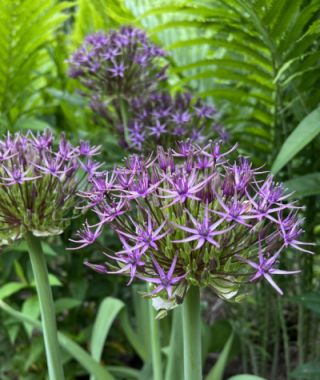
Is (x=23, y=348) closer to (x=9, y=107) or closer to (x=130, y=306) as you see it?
(x=130, y=306)

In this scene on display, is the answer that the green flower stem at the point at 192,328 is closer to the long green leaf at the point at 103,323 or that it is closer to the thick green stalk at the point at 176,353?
the thick green stalk at the point at 176,353

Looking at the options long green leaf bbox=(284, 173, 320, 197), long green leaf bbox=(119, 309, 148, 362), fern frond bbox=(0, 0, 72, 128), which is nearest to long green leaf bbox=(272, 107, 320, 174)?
long green leaf bbox=(284, 173, 320, 197)

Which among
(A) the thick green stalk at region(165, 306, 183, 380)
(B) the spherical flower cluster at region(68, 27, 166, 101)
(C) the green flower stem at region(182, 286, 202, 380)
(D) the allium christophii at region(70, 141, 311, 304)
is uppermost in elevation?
(B) the spherical flower cluster at region(68, 27, 166, 101)

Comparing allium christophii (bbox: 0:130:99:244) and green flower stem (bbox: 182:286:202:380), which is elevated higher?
allium christophii (bbox: 0:130:99:244)

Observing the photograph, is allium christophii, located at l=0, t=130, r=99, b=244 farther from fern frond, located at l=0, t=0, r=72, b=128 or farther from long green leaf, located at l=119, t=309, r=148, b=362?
fern frond, located at l=0, t=0, r=72, b=128

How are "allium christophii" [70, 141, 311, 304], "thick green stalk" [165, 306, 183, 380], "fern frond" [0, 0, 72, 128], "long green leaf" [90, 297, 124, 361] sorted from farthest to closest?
"fern frond" [0, 0, 72, 128] → "long green leaf" [90, 297, 124, 361] → "thick green stalk" [165, 306, 183, 380] → "allium christophii" [70, 141, 311, 304]

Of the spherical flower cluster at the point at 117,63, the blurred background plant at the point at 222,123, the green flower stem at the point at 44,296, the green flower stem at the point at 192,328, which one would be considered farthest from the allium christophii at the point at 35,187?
the spherical flower cluster at the point at 117,63

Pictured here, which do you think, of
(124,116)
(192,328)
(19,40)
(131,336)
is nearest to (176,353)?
(131,336)

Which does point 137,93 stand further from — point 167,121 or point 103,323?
point 103,323
